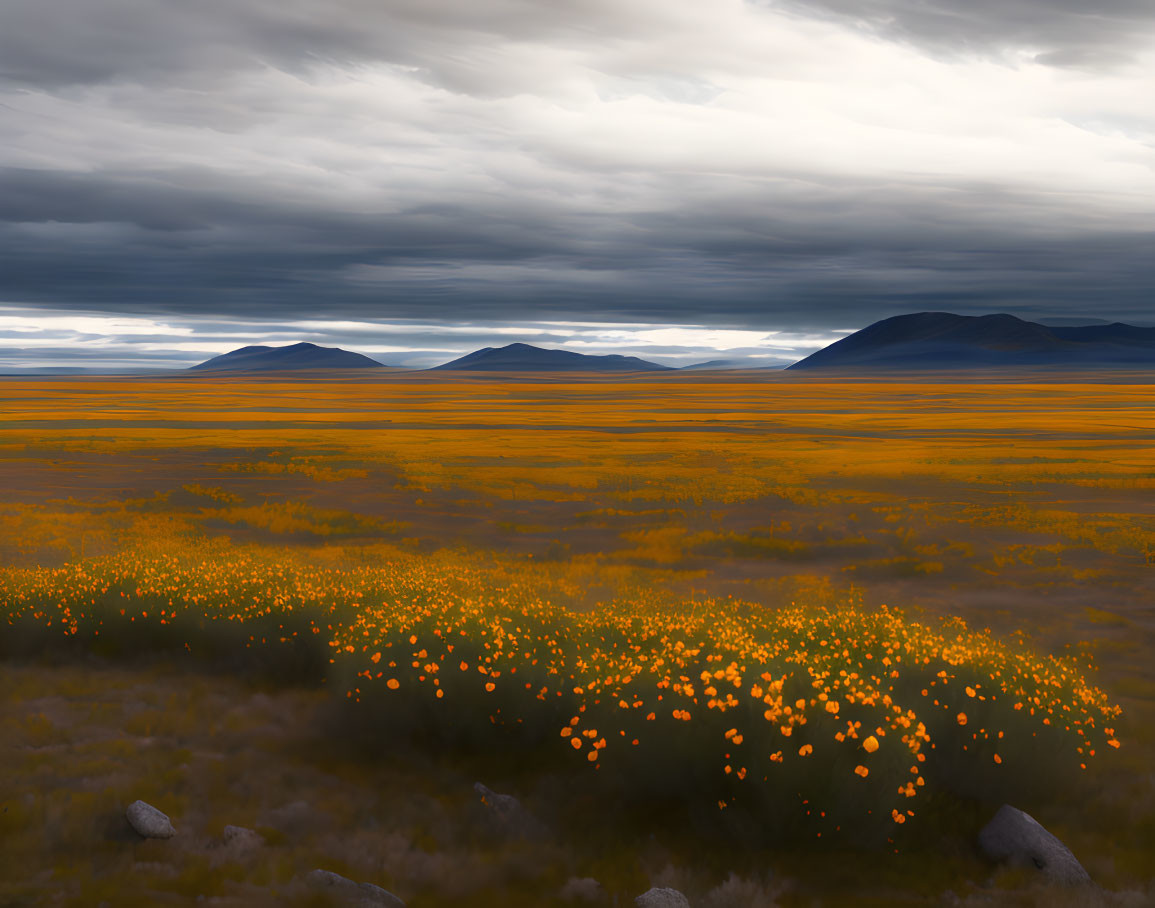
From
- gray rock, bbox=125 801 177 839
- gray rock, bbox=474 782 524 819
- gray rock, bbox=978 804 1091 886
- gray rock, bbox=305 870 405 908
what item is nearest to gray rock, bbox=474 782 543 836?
gray rock, bbox=474 782 524 819

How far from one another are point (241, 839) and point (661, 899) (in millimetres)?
3909

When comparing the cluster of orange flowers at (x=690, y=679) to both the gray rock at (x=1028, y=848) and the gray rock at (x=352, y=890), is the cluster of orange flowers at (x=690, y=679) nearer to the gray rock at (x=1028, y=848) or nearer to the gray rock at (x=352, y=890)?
the gray rock at (x=1028, y=848)

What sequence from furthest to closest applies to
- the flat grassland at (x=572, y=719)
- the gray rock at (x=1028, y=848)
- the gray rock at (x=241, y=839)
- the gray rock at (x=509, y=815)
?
1. the gray rock at (x=509, y=815)
2. the gray rock at (x=241, y=839)
3. the flat grassland at (x=572, y=719)
4. the gray rock at (x=1028, y=848)

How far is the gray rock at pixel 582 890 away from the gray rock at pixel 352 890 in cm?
134

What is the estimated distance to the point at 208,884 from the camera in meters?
7.69

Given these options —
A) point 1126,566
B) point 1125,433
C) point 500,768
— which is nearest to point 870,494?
point 1126,566

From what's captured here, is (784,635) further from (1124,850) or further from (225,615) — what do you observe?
(225,615)

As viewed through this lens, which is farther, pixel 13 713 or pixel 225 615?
pixel 225 615

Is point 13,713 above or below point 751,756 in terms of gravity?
below

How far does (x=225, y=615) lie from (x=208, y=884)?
7.06m

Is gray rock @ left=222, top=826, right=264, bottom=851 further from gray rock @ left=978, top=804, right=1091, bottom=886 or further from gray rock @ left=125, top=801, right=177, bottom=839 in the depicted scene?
gray rock @ left=978, top=804, right=1091, bottom=886

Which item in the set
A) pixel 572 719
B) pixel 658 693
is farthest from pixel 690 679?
pixel 572 719

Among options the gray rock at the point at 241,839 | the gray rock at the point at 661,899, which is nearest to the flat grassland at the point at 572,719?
the gray rock at the point at 241,839

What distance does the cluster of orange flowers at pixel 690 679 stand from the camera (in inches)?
318
